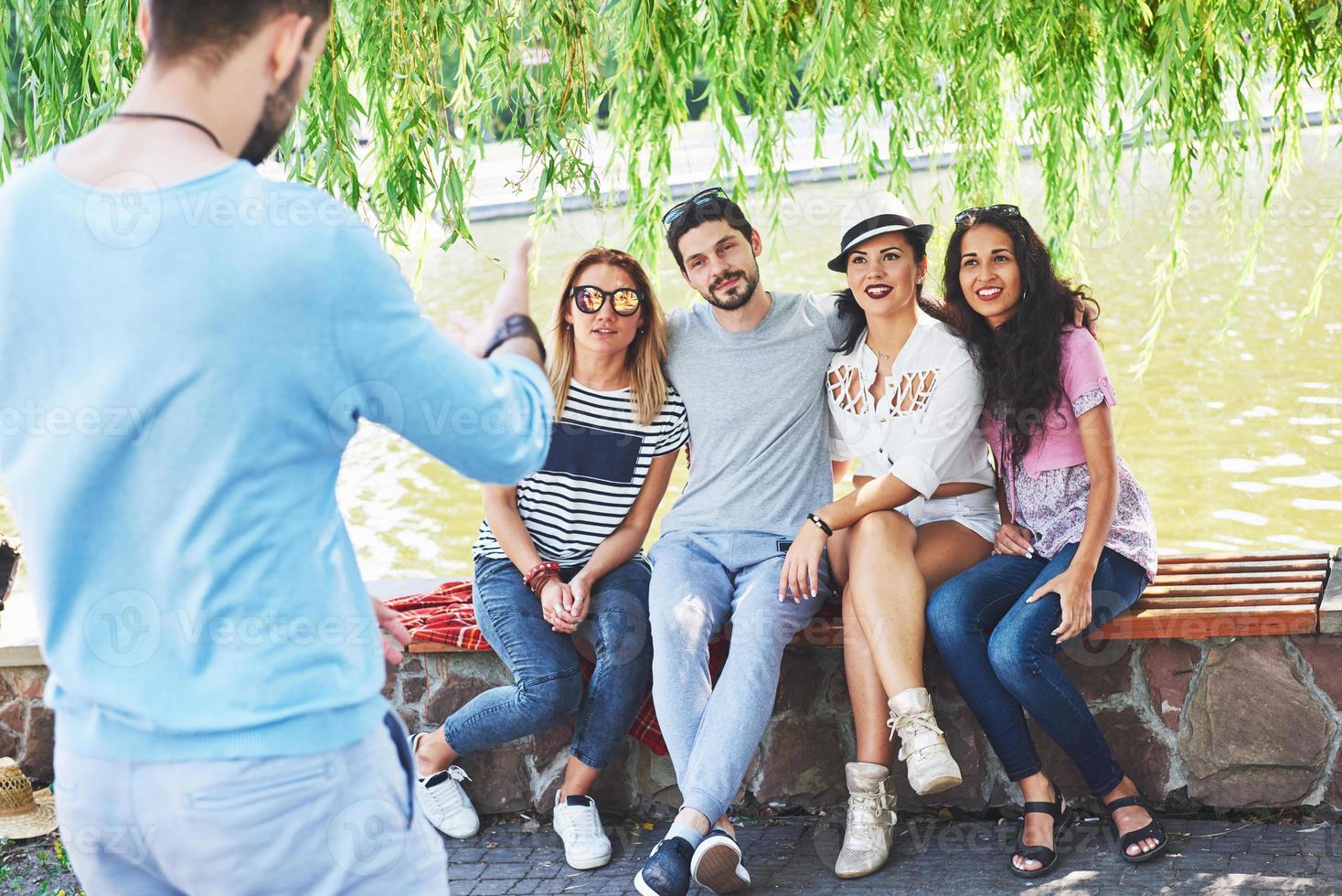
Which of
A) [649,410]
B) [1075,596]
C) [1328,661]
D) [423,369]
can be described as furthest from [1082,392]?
[423,369]

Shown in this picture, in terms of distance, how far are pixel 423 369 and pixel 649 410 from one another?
2327 millimetres

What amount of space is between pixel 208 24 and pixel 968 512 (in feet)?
8.52

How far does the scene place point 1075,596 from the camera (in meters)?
3.16

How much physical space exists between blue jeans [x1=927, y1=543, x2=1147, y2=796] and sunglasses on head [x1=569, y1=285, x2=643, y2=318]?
1085 mm

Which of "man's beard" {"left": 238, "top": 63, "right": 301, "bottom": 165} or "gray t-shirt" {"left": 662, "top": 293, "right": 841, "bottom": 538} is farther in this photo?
"gray t-shirt" {"left": 662, "top": 293, "right": 841, "bottom": 538}

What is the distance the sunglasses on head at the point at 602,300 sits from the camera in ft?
11.8

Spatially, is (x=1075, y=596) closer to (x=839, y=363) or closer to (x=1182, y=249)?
(x=839, y=363)

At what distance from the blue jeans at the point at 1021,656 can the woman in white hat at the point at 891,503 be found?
0.31 ft

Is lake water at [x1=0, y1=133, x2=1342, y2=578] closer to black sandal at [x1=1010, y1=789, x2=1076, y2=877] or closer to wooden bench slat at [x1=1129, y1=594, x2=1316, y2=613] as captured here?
wooden bench slat at [x1=1129, y1=594, x2=1316, y2=613]

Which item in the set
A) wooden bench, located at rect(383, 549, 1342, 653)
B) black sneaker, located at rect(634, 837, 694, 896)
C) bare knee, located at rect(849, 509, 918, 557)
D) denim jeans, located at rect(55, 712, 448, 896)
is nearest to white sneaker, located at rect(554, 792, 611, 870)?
black sneaker, located at rect(634, 837, 694, 896)

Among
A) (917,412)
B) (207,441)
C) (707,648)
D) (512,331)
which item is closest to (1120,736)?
(917,412)

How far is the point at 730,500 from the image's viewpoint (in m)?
3.62

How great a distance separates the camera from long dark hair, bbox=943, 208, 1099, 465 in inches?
132

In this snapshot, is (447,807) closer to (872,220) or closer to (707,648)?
(707,648)
